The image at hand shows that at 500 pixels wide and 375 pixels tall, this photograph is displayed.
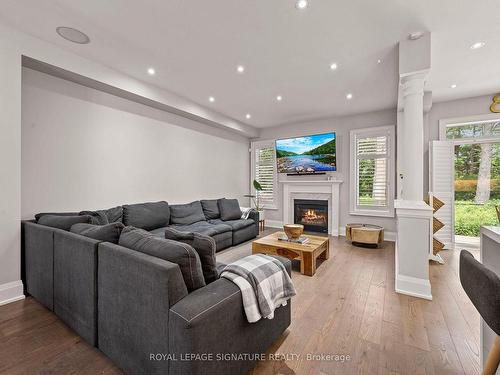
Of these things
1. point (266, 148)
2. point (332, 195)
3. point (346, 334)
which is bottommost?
point (346, 334)

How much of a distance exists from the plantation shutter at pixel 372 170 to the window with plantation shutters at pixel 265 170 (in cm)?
219

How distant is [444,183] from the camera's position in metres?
4.20

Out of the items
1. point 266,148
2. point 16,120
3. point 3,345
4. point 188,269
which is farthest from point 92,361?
point 266,148

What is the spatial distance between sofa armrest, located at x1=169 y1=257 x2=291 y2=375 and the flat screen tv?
4646 millimetres

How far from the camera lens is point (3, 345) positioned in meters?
1.71

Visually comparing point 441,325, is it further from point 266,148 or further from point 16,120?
point 266,148

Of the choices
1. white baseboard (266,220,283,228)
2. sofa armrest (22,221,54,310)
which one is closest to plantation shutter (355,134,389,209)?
white baseboard (266,220,283,228)

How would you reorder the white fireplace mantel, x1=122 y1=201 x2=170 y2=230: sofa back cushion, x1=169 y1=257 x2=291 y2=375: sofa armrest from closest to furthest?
x1=169 y1=257 x2=291 y2=375: sofa armrest < x1=122 y1=201 x2=170 y2=230: sofa back cushion < the white fireplace mantel

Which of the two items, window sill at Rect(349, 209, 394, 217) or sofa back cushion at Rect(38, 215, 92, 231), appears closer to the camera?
sofa back cushion at Rect(38, 215, 92, 231)

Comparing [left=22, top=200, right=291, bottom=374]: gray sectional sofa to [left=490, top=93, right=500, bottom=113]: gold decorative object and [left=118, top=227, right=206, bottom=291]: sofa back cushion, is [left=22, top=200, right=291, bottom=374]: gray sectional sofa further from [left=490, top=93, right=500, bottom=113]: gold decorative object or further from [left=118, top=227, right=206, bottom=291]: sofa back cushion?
[left=490, top=93, right=500, bottom=113]: gold decorative object

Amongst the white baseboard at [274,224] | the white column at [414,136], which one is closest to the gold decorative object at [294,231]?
the white column at [414,136]

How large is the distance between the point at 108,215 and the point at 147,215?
567 mm

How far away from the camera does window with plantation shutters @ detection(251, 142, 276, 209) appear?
6457 mm

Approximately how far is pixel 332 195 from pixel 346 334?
3946 mm
